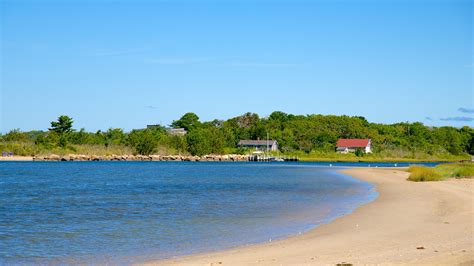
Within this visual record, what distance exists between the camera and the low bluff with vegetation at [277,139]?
440ft

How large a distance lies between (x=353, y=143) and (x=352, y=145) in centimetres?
100

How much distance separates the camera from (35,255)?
15.6 m

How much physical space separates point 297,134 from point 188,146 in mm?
33489

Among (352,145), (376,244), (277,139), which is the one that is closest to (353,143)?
(352,145)

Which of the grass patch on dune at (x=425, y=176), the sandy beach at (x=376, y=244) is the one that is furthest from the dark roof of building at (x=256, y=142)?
the sandy beach at (x=376, y=244)

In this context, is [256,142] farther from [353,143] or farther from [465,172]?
[465,172]

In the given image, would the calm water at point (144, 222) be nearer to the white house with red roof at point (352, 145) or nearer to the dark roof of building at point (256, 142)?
the white house with red roof at point (352, 145)

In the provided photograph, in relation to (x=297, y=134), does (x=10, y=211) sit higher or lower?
lower

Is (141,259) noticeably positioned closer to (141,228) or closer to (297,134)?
(141,228)

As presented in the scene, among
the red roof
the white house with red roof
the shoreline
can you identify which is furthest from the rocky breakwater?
the red roof

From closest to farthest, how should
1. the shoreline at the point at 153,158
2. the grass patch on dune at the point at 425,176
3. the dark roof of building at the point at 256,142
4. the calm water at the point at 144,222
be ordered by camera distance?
the calm water at the point at 144,222 < the grass patch on dune at the point at 425,176 < the shoreline at the point at 153,158 < the dark roof of building at the point at 256,142

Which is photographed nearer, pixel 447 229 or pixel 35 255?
pixel 35 255

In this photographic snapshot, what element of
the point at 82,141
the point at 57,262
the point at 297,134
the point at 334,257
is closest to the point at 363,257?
the point at 334,257

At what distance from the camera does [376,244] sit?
51.9 ft
